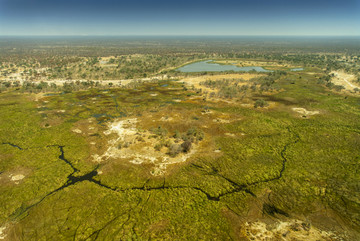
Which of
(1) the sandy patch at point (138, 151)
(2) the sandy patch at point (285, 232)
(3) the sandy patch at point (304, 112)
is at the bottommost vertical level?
(2) the sandy patch at point (285, 232)

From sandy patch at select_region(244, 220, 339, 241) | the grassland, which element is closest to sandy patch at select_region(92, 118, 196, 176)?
the grassland

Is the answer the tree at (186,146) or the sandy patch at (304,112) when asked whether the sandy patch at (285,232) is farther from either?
the sandy patch at (304,112)

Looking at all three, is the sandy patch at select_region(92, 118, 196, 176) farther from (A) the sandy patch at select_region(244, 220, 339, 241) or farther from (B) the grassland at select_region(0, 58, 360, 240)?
(A) the sandy patch at select_region(244, 220, 339, 241)

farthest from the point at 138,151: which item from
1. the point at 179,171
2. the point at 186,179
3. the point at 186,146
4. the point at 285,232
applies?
the point at 285,232

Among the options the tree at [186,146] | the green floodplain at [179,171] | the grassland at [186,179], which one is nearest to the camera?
the grassland at [186,179]

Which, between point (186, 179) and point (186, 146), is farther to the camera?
point (186, 146)

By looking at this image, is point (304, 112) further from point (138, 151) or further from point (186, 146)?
point (138, 151)

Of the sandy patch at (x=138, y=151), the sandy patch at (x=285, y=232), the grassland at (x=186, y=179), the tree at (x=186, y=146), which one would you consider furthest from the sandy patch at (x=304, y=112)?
the sandy patch at (x=285, y=232)
